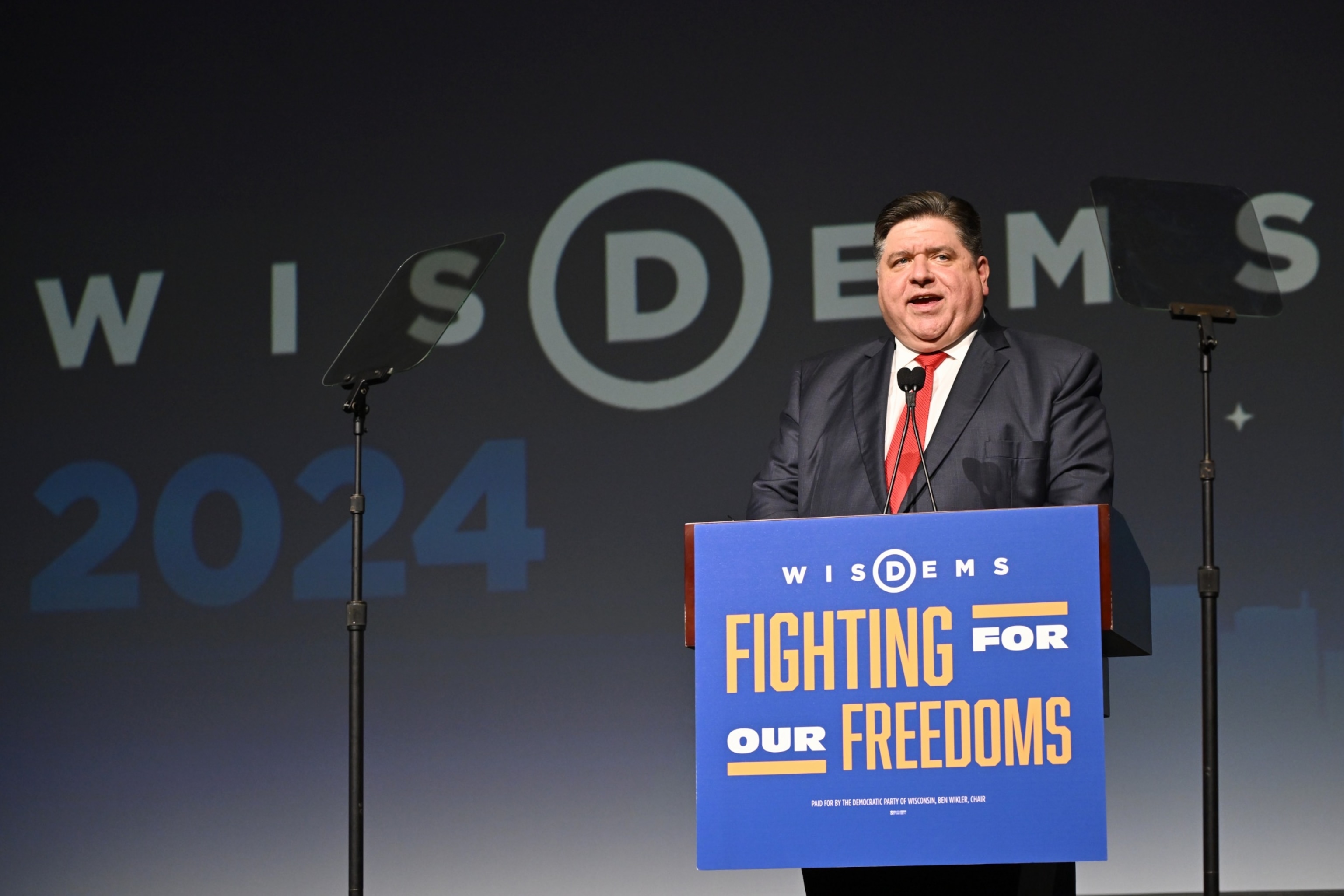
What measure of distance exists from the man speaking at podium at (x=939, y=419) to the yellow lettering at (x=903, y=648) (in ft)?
1.23

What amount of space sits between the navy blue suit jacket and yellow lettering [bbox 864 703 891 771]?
1.54 feet

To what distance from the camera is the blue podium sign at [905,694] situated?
6.56ft

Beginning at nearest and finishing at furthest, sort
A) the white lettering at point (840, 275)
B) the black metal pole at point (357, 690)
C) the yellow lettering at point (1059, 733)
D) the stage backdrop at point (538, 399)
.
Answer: the yellow lettering at point (1059, 733) < the black metal pole at point (357, 690) < the stage backdrop at point (538, 399) < the white lettering at point (840, 275)

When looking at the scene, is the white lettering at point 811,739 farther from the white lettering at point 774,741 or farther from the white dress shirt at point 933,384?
the white dress shirt at point 933,384

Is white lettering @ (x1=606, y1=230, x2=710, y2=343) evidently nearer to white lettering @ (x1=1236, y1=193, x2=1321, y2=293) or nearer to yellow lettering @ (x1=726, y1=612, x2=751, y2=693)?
white lettering @ (x1=1236, y1=193, x2=1321, y2=293)

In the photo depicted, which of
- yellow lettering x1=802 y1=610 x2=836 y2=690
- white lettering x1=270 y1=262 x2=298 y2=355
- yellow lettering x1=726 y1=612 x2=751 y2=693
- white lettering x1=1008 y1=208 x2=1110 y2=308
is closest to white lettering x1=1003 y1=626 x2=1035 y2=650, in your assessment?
yellow lettering x1=802 y1=610 x2=836 y2=690

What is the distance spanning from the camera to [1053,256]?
4414 mm

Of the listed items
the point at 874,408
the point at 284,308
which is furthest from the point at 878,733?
the point at 284,308

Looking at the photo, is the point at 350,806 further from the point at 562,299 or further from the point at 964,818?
the point at 562,299

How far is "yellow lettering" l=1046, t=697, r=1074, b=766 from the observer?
200cm

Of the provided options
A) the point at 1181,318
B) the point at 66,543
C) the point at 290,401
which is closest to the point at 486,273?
the point at 290,401

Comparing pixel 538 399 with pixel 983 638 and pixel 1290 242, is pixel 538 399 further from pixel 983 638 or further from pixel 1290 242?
pixel 983 638

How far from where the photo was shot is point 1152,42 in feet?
14.6

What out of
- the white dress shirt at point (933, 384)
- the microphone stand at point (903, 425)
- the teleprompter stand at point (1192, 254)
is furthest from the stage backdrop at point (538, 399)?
the microphone stand at point (903, 425)
